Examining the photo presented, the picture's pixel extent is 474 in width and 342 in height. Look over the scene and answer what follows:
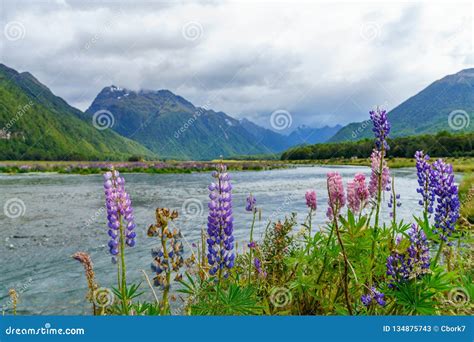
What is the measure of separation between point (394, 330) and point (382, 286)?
0.89ft

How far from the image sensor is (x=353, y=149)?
83.3 ft

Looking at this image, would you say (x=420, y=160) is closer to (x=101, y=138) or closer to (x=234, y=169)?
(x=234, y=169)

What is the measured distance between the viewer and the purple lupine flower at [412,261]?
2.09 metres
